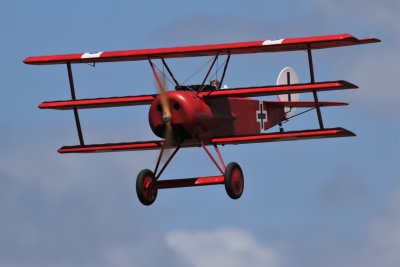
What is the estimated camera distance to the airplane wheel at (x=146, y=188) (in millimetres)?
32250

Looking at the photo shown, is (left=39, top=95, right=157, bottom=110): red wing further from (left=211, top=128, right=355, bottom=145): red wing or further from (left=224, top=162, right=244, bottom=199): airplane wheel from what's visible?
(left=224, top=162, right=244, bottom=199): airplane wheel

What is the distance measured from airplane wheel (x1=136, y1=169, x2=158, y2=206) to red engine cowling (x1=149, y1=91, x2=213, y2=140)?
95 cm

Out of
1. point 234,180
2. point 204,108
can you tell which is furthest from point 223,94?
point 234,180

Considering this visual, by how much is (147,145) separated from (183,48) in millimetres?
2223

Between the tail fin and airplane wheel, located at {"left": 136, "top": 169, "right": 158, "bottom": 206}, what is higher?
the tail fin

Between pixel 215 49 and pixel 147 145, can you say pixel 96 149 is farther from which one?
pixel 215 49

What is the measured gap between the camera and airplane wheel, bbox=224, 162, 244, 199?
31625mm

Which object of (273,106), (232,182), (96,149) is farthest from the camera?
(273,106)

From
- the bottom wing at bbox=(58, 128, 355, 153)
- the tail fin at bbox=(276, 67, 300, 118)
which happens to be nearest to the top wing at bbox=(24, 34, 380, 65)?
the bottom wing at bbox=(58, 128, 355, 153)

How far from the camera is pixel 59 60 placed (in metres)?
34.9

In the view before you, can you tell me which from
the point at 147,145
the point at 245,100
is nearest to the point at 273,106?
the point at 245,100

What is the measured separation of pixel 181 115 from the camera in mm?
31984

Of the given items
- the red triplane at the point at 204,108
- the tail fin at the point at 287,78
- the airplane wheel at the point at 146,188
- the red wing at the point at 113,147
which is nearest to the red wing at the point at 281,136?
the red triplane at the point at 204,108

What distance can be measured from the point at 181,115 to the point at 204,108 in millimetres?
694
